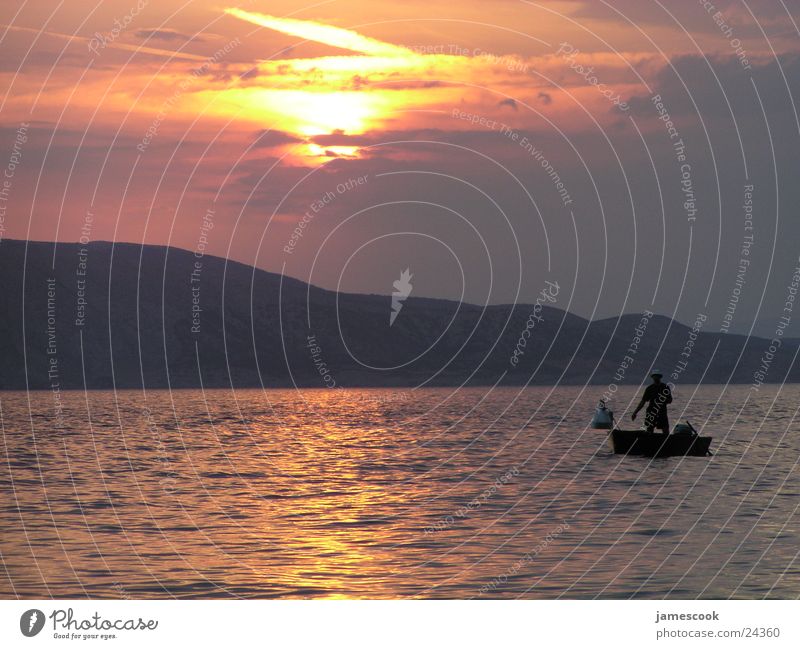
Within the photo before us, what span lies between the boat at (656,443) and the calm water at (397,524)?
996 millimetres

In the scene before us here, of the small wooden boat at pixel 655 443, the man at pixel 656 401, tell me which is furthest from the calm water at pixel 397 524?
the man at pixel 656 401

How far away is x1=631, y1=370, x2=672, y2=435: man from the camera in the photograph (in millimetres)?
53625

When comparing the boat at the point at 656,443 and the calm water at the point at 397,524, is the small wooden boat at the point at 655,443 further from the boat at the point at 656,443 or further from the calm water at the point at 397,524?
the calm water at the point at 397,524

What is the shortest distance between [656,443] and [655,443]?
5 centimetres

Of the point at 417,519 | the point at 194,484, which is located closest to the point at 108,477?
the point at 194,484

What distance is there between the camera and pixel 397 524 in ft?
116

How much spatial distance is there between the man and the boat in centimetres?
55

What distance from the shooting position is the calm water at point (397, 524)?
25438mm

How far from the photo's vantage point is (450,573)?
26.5 metres

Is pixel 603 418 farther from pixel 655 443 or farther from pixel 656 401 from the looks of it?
pixel 656 401

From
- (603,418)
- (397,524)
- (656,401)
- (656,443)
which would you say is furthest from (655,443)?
(397,524)

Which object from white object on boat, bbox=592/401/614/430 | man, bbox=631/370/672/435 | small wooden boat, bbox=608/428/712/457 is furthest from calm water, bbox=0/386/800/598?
man, bbox=631/370/672/435

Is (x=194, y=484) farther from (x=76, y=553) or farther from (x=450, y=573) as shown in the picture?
(x=450, y=573)
